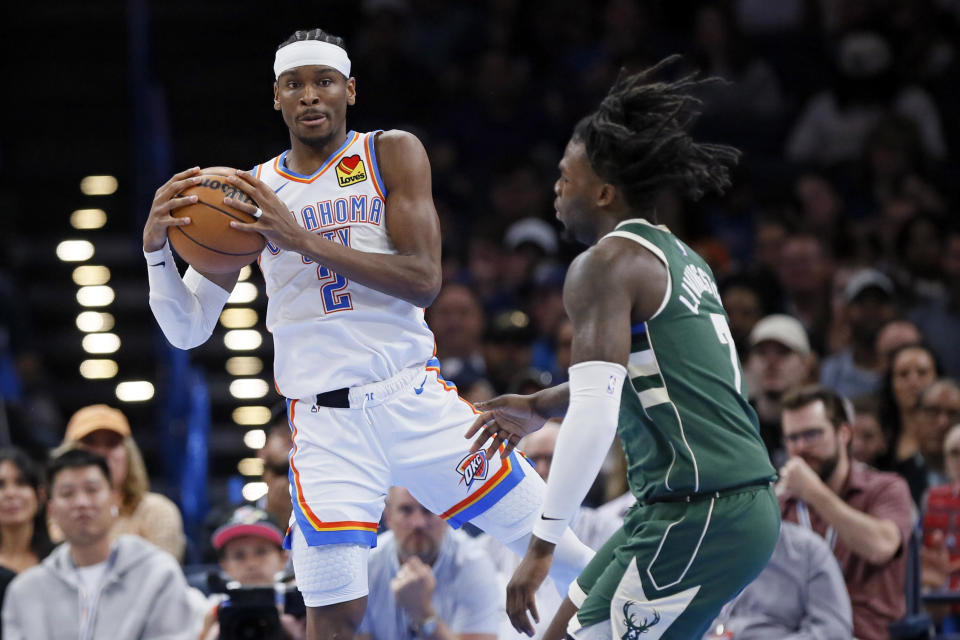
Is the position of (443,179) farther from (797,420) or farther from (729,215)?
(797,420)

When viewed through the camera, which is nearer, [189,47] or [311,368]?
[311,368]

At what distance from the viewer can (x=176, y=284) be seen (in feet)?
15.2

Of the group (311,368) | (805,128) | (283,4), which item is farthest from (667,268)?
(283,4)

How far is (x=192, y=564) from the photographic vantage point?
26.6ft

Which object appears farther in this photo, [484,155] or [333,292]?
[484,155]

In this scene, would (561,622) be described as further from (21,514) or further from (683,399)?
(21,514)

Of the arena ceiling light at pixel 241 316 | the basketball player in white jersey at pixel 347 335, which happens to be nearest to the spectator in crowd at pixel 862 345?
the basketball player in white jersey at pixel 347 335

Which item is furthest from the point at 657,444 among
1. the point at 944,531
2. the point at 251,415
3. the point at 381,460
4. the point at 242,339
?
the point at 242,339

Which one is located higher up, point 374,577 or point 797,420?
point 797,420

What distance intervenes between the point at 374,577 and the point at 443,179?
211 inches

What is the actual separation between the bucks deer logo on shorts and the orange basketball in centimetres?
171

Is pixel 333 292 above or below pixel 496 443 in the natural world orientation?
above

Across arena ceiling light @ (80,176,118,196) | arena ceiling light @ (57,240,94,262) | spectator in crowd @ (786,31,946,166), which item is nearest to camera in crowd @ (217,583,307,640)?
arena ceiling light @ (57,240,94,262)

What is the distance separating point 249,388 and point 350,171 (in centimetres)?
654
